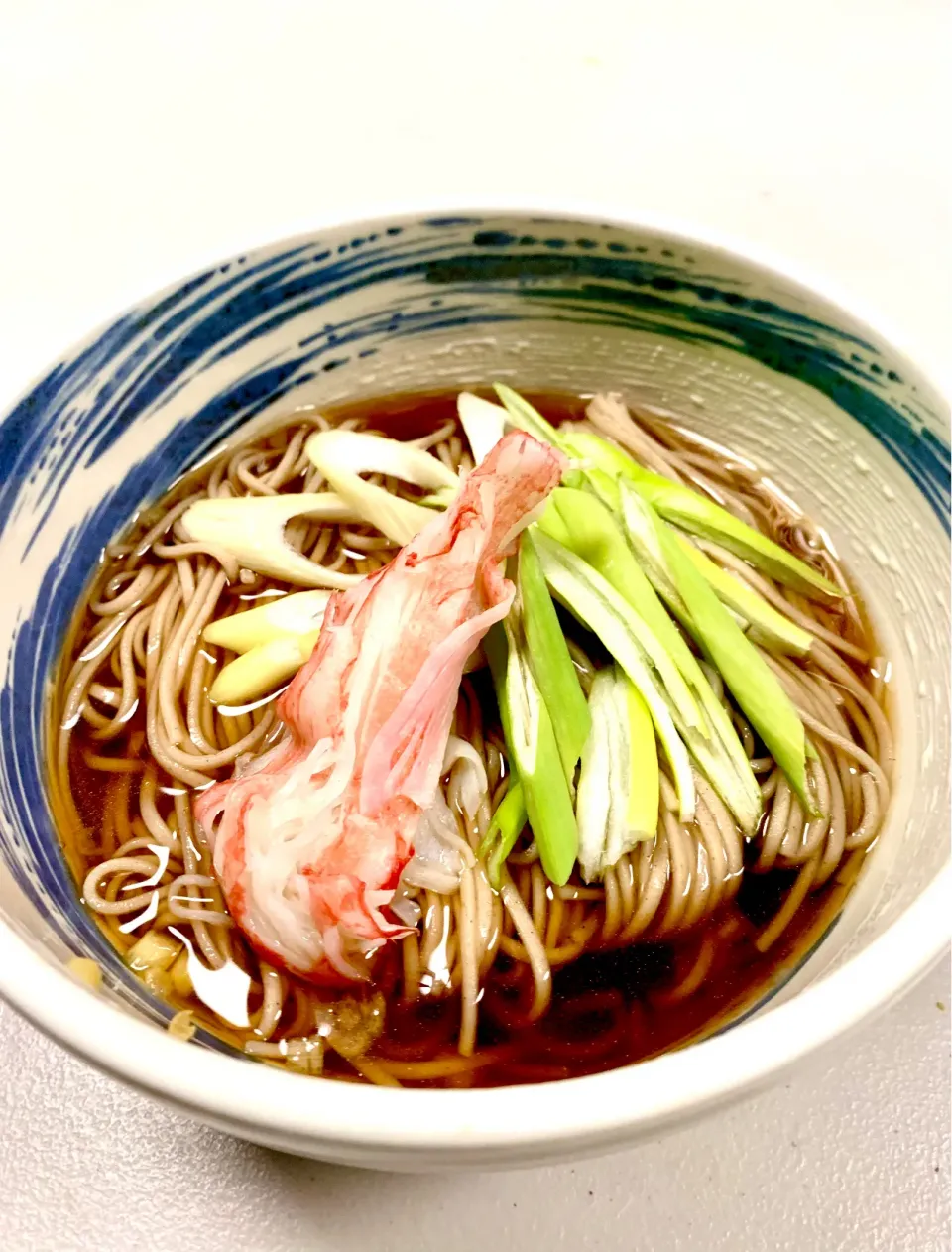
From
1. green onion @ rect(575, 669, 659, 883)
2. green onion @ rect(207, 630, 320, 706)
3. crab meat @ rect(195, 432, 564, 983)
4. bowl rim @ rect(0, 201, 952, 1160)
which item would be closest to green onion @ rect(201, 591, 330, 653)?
green onion @ rect(207, 630, 320, 706)

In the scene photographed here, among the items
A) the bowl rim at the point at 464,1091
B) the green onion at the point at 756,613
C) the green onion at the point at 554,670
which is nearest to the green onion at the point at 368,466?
the green onion at the point at 554,670

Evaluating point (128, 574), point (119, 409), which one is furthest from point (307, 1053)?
point (119, 409)

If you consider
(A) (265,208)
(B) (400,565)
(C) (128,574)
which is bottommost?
(C) (128,574)

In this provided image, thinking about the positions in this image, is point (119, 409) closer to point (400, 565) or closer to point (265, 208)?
point (400, 565)

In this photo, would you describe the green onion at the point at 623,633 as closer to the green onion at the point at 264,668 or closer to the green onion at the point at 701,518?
the green onion at the point at 701,518

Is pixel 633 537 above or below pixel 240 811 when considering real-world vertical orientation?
above

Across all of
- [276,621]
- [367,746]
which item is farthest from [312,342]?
[367,746]

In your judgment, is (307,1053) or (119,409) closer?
(307,1053)
